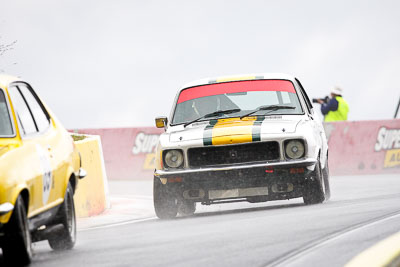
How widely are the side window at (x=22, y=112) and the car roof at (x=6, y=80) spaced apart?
0.06 metres

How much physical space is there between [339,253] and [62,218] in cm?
228

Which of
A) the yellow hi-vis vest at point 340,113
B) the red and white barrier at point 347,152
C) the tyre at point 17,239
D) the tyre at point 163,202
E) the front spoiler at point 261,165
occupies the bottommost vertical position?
the red and white barrier at point 347,152

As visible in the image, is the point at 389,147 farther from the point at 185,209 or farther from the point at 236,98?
the point at 185,209

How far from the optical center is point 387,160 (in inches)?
844

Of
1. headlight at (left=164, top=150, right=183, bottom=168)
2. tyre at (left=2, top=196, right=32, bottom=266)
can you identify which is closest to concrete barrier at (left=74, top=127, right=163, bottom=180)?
headlight at (left=164, top=150, right=183, bottom=168)

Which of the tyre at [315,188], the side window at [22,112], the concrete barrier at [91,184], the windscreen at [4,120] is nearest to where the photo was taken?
the windscreen at [4,120]

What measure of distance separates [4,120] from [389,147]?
15.3 meters

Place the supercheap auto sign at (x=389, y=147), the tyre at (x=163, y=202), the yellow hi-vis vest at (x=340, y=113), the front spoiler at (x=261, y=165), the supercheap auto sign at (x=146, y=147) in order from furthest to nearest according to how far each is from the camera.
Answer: the supercheap auto sign at (x=146, y=147) < the supercheap auto sign at (x=389, y=147) < the yellow hi-vis vest at (x=340, y=113) < the tyre at (x=163, y=202) < the front spoiler at (x=261, y=165)

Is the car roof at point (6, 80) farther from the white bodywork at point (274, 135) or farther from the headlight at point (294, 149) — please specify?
the headlight at point (294, 149)

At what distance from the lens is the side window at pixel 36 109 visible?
7707mm

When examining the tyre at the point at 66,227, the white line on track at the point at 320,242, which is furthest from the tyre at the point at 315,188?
the tyre at the point at 66,227

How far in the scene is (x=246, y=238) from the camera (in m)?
7.75

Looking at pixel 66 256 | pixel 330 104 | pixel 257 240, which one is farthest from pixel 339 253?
pixel 330 104

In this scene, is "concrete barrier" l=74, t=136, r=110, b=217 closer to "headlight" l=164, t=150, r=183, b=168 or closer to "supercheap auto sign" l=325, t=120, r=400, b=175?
"headlight" l=164, t=150, r=183, b=168
